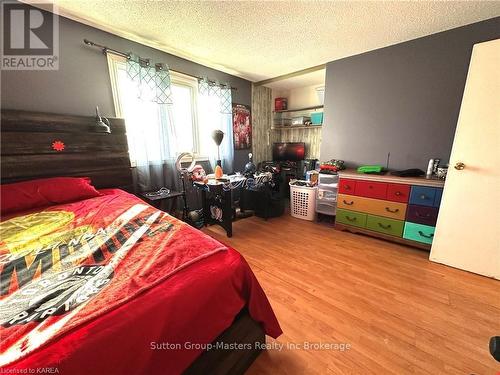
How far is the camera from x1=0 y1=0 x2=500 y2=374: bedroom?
0.77 m

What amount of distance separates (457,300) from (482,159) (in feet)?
3.81

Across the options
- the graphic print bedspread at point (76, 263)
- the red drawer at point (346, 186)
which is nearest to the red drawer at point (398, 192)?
the red drawer at point (346, 186)

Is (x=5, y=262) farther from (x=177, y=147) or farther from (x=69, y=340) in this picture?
(x=177, y=147)

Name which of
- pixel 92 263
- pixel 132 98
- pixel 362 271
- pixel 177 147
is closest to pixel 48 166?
pixel 132 98

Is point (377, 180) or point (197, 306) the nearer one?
point (197, 306)

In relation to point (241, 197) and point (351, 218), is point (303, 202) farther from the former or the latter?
point (241, 197)

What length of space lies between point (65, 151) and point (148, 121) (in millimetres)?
873

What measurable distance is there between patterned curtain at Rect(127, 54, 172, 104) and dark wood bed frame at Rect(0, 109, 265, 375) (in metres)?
0.45

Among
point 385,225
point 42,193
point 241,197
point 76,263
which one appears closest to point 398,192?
point 385,225

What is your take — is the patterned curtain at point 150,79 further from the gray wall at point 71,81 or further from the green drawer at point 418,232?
the green drawer at point 418,232

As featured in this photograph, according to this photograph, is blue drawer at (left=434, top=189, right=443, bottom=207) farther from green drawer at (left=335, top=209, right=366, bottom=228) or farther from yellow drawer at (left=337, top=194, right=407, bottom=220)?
green drawer at (left=335, top=209, right=366, bottom=228)

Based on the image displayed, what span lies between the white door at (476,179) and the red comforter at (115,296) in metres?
1.98

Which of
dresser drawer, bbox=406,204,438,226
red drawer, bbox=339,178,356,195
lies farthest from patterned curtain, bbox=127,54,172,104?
dresser drawer, bbox=406,204,438,226

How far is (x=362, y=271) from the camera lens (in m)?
1.88
